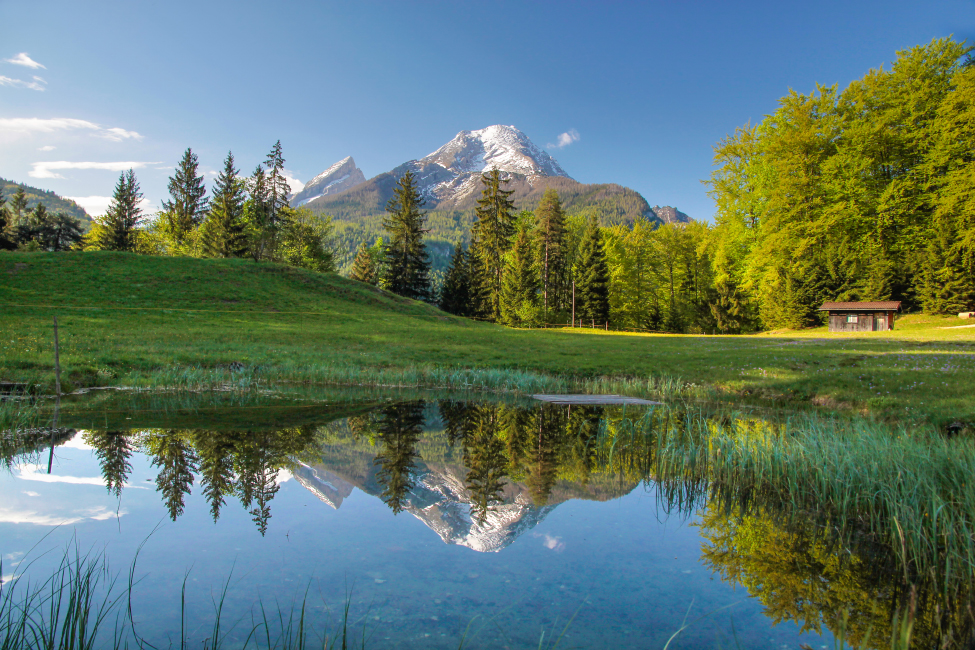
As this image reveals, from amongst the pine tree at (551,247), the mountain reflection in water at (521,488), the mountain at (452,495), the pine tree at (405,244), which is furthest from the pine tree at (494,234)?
the mountain at (452,495)

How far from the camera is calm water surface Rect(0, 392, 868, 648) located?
148 inches

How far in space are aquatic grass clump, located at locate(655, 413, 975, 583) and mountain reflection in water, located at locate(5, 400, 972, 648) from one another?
17 centimetres

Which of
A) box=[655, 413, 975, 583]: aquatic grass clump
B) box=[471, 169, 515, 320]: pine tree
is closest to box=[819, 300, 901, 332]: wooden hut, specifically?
box=[471, 169, 515, 320]: pine tree

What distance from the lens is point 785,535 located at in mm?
5328

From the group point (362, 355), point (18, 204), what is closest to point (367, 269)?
point (362, 355)

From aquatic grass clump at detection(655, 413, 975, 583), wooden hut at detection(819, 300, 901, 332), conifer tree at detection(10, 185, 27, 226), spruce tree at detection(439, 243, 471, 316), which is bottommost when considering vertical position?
aquatic grass clump at detection(655, 413, 975, 583)

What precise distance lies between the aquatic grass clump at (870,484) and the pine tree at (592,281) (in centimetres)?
5082

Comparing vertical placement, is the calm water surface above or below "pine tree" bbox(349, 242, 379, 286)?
below

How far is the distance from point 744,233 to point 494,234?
27260mm

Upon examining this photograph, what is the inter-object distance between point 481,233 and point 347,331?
38304mm

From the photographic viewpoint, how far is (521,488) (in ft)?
23.2

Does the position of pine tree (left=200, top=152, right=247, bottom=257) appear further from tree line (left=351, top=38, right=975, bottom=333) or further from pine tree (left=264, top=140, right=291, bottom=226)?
tree line (left=351, top=38, right=975, bottom=333)

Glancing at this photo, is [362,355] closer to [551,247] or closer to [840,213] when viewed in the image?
[840,213]

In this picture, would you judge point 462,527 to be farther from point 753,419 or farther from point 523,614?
point 753,419
